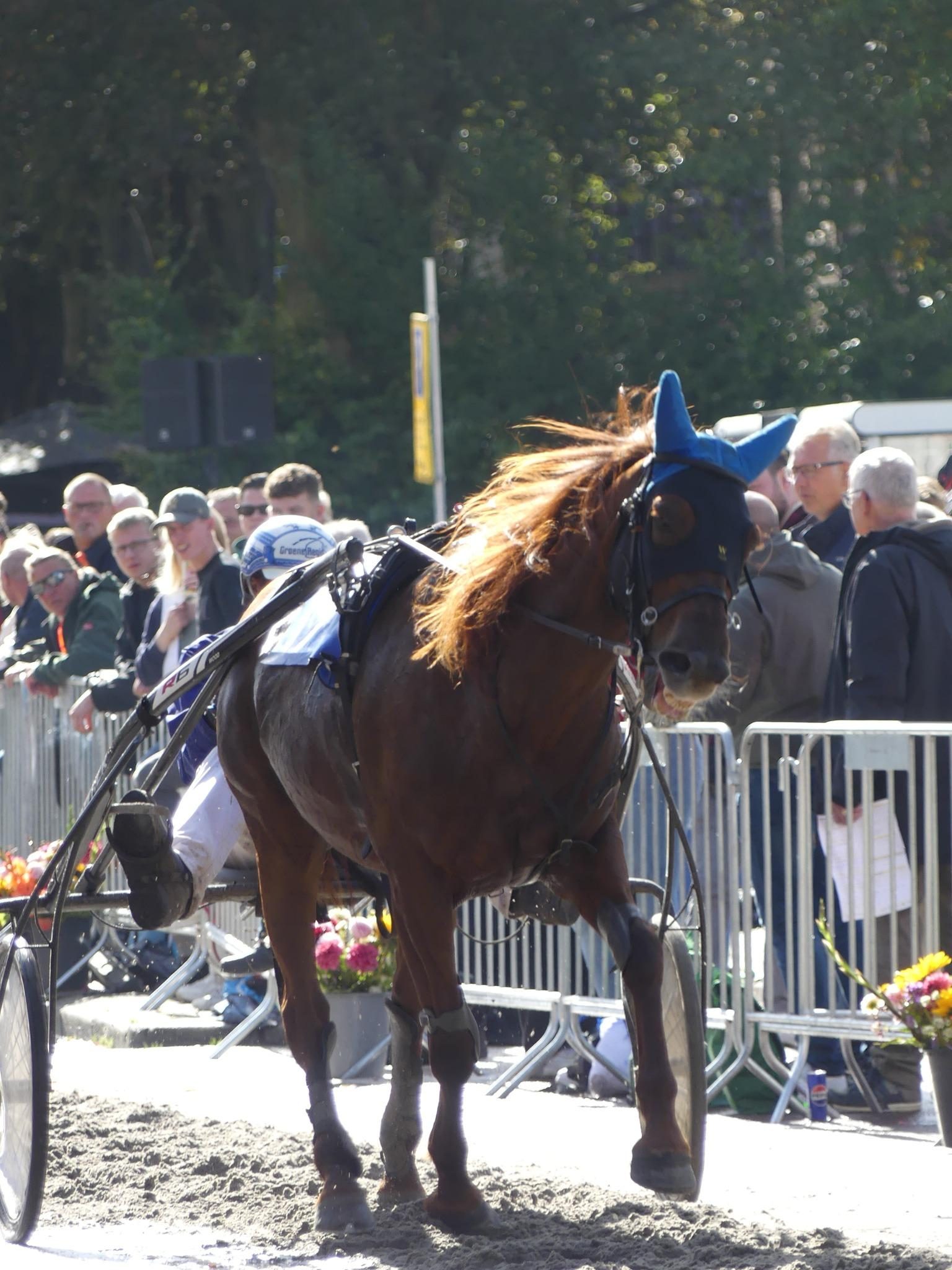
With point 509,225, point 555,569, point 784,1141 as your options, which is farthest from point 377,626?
point 509,225

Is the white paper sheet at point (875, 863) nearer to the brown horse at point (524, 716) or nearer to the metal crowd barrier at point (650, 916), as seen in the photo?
the metal crowd barrier at point (650, 916)

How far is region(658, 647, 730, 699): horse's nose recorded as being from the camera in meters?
4.31

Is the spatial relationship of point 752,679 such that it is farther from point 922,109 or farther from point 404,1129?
point 922,109

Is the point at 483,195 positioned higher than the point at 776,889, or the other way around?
the point at 483,195

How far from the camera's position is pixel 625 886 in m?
5.04

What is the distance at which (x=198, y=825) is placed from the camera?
6.58 metres

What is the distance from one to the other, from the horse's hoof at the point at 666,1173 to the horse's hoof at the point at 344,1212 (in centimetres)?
91

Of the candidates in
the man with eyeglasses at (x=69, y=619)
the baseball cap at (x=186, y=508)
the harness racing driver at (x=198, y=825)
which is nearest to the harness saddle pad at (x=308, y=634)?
the harness racing driver at (x=198, y=825)

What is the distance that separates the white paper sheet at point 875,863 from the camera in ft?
21.9

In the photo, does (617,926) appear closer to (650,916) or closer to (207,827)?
(207,827)

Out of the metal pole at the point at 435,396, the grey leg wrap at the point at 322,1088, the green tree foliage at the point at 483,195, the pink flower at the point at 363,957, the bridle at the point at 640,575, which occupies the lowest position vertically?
the pink flower at the point at 363,957

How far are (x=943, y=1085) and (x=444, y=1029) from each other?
1.94m

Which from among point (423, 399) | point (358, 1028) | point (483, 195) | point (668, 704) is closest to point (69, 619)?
point (358, 1028)

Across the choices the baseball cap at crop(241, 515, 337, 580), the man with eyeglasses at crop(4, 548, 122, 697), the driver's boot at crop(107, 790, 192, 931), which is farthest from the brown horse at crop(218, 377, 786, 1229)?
the man with eyeglasses at crop(4, 548, 122, 697)
